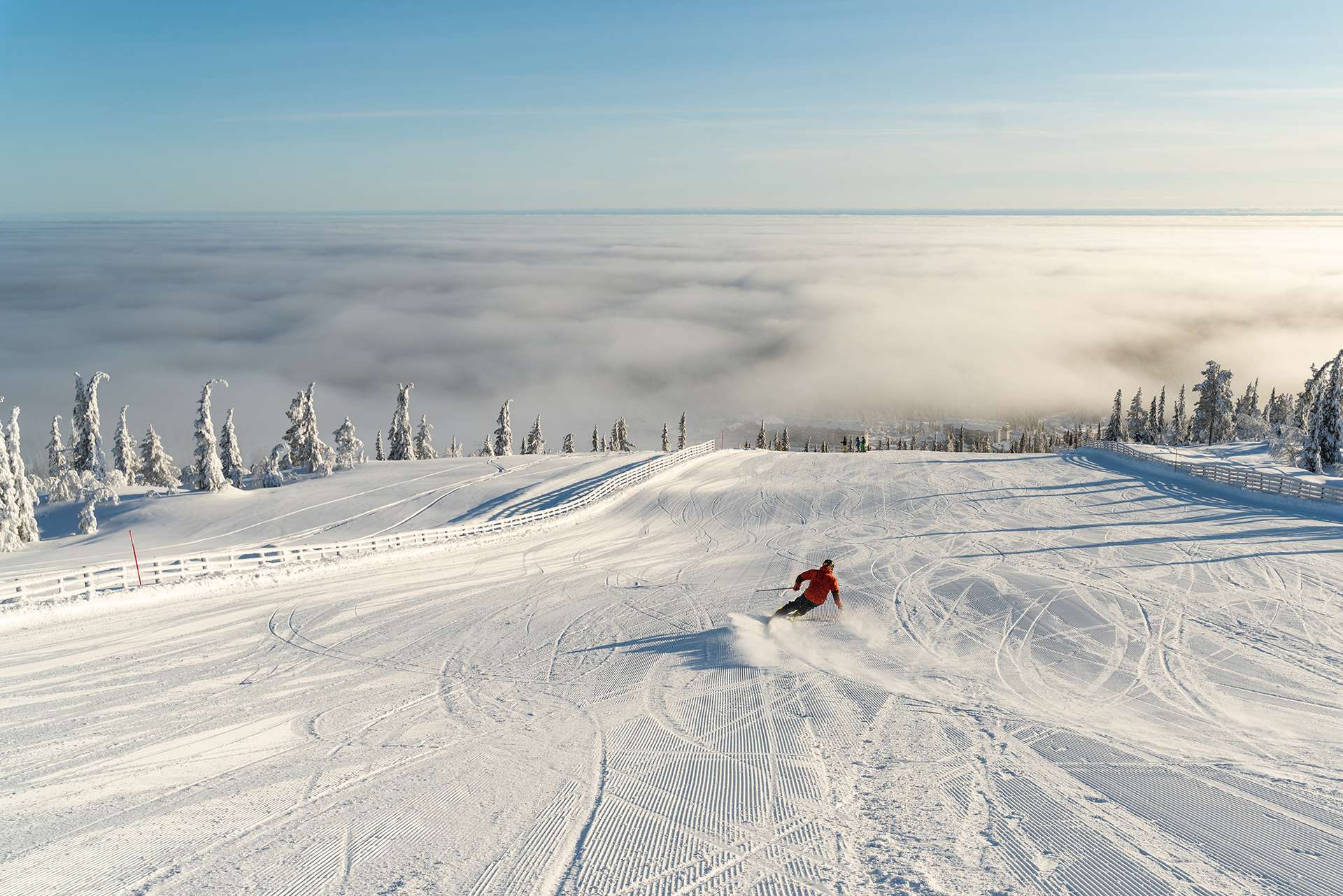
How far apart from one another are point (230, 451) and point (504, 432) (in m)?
30.1

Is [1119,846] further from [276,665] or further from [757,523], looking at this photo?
[757,523]

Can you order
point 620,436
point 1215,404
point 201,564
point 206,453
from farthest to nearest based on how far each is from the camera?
point 620,436 < point 1215,404 < point 206,453 < point 201,564

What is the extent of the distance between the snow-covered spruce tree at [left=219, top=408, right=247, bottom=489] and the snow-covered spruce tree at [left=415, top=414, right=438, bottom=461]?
28.7 meters

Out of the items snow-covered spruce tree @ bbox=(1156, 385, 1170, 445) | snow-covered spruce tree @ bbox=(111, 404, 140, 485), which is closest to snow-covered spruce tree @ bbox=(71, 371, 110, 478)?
snow-covered spruce tree @ bbox=(111, 404, 140, 485)

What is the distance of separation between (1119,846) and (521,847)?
5553mm

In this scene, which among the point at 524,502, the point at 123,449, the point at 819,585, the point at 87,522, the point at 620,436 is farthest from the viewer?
the point at 620,436

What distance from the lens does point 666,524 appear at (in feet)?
101

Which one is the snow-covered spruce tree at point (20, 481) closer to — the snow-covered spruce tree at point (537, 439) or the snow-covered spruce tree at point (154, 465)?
the snow-covered spruce tree at point (154, 465)

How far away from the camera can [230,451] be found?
52.7 m

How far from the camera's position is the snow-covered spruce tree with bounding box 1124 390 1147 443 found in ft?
312

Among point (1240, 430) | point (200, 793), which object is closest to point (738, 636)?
point (200, 793)

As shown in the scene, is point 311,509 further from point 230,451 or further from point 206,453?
point 230,451

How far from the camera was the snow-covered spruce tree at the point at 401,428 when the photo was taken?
70.6m

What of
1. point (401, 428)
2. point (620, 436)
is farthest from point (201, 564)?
point (620, 436)
